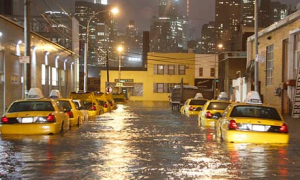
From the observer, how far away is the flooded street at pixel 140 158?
8.79 metres

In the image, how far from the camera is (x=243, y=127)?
12.5 metres

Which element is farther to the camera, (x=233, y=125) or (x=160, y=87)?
(x=160, y=87)

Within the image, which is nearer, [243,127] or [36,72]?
[243,127]

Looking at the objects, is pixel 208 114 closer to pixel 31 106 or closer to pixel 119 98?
pixel 31 106

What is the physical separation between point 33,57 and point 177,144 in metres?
21.2

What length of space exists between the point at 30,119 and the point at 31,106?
2.98 ft

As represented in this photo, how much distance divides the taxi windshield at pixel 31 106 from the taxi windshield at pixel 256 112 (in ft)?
20.8

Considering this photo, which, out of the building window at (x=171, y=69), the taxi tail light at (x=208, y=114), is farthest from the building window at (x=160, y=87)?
the taxi tail light at (x=208, y=114)

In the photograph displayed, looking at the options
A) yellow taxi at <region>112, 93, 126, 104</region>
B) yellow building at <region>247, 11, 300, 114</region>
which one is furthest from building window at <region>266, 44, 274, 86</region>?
yellow taxi at <region>112, 93, 126, 104</region>

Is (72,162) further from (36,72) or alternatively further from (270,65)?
(270,65)

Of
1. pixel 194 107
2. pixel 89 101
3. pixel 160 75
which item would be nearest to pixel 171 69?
pixel 160 75

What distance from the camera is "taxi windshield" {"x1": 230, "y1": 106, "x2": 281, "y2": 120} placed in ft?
43.1

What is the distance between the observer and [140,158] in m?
10.7

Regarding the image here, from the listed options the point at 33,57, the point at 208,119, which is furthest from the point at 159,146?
the point at 33,57
